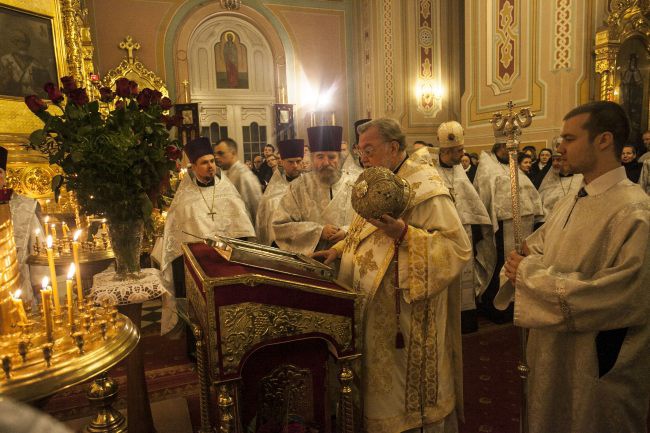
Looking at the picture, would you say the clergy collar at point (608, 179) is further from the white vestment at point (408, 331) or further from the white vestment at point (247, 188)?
the white vestment at point (247, 188)

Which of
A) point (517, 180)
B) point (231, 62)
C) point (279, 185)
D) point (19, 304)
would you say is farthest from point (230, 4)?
point (19, 304)

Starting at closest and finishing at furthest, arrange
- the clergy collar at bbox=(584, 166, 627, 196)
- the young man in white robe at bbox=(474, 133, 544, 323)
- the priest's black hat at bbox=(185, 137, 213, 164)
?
the clergy collar at bbox=(584, 166, 627, 196) < the priest's black hat at bbox=(185, 137, 213, 164) < the young man in white robe at bbox=(474, 133, 544, 323)

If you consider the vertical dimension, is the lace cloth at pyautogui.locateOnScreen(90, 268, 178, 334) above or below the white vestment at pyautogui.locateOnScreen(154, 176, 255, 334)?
below

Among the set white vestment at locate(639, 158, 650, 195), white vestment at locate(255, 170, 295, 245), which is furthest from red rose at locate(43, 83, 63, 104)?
white vestment at locate(639, 158, 650, 195)

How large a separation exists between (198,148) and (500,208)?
10.7 ft

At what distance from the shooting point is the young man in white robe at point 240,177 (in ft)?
16.5

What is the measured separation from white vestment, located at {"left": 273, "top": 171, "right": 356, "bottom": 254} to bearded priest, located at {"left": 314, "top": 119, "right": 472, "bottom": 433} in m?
1.07

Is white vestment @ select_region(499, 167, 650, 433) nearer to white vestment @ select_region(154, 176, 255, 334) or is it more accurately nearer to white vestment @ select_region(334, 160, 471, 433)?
white vestment @ select_region(334, 160, 471, 433)

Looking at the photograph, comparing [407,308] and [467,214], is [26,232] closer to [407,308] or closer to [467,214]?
[407,308]

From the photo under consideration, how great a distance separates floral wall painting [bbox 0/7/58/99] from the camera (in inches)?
204

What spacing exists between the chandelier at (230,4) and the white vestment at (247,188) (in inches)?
317

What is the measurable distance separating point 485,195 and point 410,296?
3288 millimetres

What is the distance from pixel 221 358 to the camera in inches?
67.6

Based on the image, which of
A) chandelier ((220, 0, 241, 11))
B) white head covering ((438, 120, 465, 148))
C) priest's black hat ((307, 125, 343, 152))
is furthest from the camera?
chandelier ((220, 0, 241, 11))
